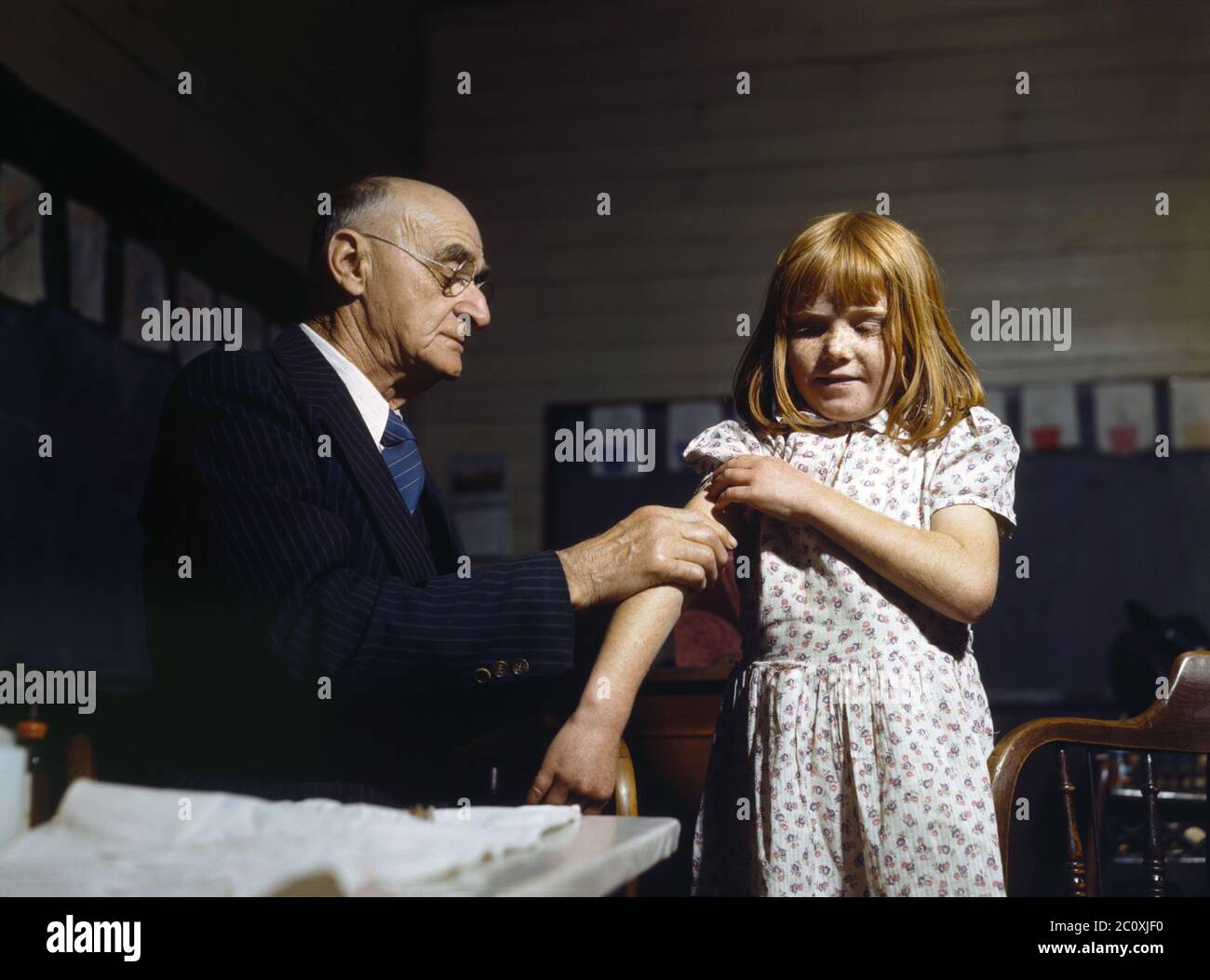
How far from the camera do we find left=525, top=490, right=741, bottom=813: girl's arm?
1.33 metres

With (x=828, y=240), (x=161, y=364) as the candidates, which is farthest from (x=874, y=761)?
(x=161, y=364)

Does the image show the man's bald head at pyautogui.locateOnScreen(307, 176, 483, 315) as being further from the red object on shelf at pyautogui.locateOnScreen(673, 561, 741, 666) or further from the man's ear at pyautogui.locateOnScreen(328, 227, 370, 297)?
the red object on shelf at pyautogui.locateOnScreen(673, 561, 741, 666)

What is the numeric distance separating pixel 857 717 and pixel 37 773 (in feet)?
4.84

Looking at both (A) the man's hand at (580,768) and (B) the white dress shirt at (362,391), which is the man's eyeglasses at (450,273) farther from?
(A) the man's hand at (580,768)

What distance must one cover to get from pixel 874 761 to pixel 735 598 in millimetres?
602

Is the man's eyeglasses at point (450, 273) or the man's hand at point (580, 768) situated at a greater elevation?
the man's eyeglasses at point (450, 273)

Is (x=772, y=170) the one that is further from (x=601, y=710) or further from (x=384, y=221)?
(x=601, y=710)

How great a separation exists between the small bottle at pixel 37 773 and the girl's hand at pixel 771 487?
1101 mm

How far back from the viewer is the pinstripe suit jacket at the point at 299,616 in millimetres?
1239

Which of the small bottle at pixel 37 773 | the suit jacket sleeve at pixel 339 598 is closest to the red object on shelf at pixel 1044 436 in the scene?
the small bottle at pixel 37 773

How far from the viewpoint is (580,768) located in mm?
1328

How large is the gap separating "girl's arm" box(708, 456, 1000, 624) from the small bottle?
1.13 meters

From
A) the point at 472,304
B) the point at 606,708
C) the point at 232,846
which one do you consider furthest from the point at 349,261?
the point at 232,846
